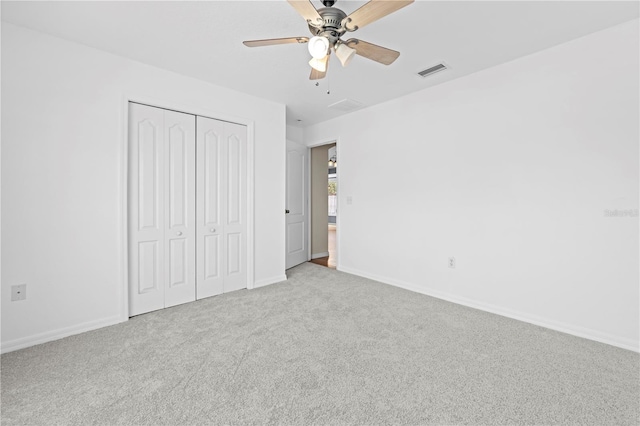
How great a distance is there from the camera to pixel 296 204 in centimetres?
495

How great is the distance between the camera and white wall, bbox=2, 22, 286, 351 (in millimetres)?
2184

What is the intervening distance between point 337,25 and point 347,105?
2.29 metres

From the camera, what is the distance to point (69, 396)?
5.38ft

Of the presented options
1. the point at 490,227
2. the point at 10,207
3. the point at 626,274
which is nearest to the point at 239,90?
the point at 10,207

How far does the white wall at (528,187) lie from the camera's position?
7.37ft

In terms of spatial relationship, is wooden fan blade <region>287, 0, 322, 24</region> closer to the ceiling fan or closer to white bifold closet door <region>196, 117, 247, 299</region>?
the ceiling fan

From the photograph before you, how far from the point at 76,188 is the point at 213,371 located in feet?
6.51

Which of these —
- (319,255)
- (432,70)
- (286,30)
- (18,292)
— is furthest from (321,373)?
(319,255)

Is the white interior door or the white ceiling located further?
the white interior door

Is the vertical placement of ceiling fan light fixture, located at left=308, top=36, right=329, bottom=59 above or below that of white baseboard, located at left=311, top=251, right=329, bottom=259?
above

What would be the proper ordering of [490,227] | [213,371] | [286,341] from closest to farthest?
[213,371], [286,341], [490,227]

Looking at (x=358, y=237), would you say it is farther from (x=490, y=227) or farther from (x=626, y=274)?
(x=626, y=274)

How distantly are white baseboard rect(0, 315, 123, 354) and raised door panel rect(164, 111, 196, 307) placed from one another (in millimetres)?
539

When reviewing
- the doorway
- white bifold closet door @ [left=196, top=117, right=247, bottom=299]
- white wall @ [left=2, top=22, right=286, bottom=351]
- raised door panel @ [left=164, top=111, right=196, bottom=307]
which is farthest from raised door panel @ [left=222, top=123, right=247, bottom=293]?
the doorway
